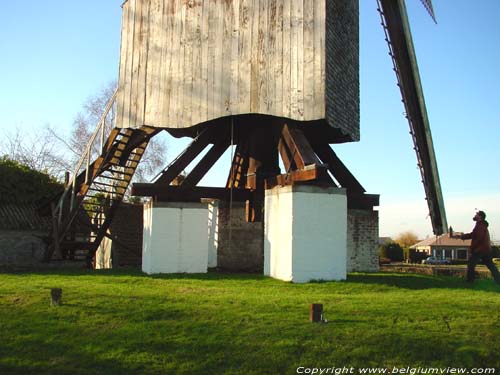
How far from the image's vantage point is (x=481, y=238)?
12.2m

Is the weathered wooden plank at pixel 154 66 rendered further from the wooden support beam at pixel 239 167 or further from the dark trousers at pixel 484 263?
the dark trousers at pixel 484 263

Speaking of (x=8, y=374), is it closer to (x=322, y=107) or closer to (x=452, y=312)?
(x=452, y=312)

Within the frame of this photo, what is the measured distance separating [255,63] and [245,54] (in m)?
0.39

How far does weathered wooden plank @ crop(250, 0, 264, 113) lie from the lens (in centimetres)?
1328

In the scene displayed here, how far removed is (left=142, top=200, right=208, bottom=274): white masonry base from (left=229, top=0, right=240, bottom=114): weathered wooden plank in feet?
9.22

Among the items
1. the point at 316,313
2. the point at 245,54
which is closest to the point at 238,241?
the point at 245,54

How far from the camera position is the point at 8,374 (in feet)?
19.4

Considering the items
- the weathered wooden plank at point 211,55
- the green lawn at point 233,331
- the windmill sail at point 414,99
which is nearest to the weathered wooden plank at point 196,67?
the weathered wooden plank at point 211,55

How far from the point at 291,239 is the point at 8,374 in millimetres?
6801

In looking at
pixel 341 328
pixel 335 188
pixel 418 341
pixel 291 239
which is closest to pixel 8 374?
pixel 341 328

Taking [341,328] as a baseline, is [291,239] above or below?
above

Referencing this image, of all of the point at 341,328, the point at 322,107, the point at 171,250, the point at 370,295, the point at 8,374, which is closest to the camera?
→ the point at 8,374

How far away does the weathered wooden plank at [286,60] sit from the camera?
1288 cm

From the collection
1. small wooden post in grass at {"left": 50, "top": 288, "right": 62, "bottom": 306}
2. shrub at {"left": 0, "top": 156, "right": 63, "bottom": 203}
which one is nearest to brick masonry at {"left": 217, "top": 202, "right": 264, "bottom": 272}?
shrub at {"left": 0, "top": 156, "right": 63, "bottom": 203}
